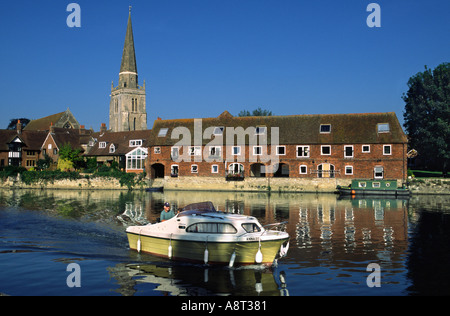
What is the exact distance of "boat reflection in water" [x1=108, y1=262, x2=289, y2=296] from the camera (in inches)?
568

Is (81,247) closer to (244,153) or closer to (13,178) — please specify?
(244,153)

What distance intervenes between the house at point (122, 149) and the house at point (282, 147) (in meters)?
2.72

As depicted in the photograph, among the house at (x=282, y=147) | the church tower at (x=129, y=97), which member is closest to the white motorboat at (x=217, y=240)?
the house at (x=282, y=147)

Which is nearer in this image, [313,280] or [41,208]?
[313,280]

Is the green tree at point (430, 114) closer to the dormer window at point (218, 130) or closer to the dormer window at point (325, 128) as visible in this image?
the dormer window at point (325, 128)

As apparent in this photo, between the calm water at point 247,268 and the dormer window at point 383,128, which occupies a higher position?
the dormer window at point 383,128

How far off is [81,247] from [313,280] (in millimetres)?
12199

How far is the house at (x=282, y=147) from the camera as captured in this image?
5588 centimetres

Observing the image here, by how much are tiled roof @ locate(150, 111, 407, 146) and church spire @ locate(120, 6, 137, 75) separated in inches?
2237

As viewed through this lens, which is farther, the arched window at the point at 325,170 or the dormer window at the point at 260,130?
the dormer window at the point at 260,130

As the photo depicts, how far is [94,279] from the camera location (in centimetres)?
1574

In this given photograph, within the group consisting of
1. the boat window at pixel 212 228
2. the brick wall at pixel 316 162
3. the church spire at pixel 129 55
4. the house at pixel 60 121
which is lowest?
the boat window at pixel 212 228
